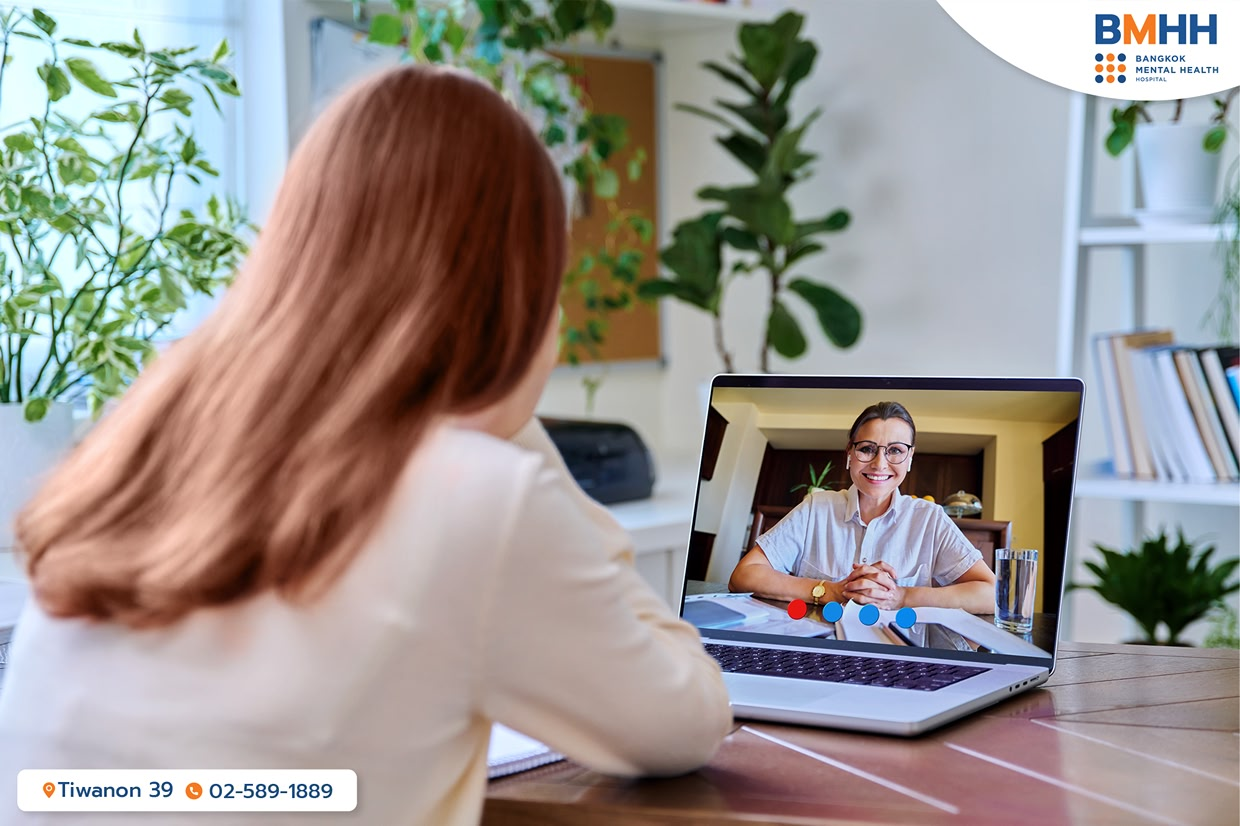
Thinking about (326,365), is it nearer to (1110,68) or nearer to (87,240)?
(1110,68)

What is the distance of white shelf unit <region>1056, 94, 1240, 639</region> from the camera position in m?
2.20

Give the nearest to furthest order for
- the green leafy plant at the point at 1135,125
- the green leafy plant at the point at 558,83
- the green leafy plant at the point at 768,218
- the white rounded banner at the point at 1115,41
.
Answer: the white rounded banner at the point at 1115,41
the green leafy plant at the point at 1135,125
the green leafy plant at the point at 558,83
the green leafy plant at the point at 768,218

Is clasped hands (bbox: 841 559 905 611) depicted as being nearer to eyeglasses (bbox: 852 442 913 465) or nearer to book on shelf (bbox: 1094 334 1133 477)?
eyeglasses (bbox: 852 442 913 465)

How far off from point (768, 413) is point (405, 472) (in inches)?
19.7

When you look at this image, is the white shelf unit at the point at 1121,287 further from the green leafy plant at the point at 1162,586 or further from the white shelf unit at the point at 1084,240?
the green leafy plant at the point at 1162,586

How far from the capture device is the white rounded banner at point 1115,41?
1209 millimetres

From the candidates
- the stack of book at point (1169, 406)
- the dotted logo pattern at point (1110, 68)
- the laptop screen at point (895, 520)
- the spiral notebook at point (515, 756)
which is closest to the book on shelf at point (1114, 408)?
the stack of book at point (1169, 406)

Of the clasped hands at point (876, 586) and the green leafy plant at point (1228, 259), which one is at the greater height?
the green leafy plant at point (1228, 259)

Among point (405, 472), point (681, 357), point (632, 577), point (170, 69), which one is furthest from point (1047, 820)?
point (681, 357)

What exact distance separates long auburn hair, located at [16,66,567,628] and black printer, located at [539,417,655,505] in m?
1.59

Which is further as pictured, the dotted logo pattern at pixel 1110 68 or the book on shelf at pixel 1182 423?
the book on shelf at pixel 1182 423

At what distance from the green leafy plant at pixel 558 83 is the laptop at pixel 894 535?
1.08m

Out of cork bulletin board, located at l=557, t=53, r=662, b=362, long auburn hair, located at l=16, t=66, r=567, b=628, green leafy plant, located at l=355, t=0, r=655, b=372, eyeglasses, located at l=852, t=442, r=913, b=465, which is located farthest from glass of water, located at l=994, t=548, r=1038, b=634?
cork bulletin board, located at l=557, t=53, r=662, b=362

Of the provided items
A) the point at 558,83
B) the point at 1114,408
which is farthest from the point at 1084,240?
the point at 558,83
